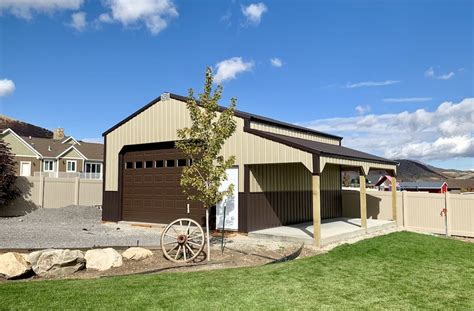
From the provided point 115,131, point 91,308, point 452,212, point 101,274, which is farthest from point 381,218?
point 91,308

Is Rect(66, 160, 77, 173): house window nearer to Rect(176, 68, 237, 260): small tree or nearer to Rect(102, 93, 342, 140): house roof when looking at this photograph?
Rect(102, 93, 342, 140): house roof

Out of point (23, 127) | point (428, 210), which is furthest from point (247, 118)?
point (23, 127)

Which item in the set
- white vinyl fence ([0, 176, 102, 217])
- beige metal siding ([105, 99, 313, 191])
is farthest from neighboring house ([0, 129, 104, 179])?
beige metal siding ([105, 99, 313, 191])

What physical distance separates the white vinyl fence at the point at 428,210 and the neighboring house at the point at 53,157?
3015 centimetres

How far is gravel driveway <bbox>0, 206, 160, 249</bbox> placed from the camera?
11516mm

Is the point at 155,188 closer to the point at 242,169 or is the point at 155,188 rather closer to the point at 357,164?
the point at 242,169

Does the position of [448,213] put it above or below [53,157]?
below

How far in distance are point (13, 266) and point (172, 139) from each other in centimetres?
889

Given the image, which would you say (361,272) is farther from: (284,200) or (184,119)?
(184,119)

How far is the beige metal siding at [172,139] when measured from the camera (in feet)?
40.9

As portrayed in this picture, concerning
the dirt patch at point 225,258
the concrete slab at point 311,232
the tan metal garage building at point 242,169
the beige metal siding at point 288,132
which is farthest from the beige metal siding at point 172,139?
the dirt patch at point 225,258

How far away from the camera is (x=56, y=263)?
25.3 feet

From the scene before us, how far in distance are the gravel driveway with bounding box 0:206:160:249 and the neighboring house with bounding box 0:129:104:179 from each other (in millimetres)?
19829

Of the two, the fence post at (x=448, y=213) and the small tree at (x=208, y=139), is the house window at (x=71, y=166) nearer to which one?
the small tree at (x=208, y=139)
